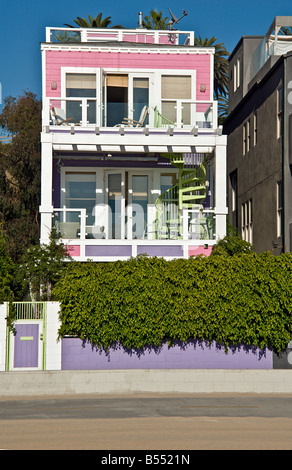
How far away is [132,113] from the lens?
2550 cm

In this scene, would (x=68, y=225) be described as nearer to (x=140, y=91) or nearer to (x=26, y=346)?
(x=26, y=346)

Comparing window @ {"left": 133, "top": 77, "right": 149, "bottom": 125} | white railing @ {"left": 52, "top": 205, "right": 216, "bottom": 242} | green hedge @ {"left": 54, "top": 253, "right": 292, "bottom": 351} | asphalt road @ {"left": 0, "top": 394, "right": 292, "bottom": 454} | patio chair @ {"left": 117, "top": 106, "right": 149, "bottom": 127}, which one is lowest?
asphalt road @ {"left": 0, "top": 394, "right": 292, "bottom": 454}

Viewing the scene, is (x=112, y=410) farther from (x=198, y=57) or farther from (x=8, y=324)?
(x=198, y=57)

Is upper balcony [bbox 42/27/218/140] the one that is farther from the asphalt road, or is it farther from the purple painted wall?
the asphalt road

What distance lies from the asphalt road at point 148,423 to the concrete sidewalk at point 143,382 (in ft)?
1.81

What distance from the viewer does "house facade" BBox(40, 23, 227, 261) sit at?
23.7 m

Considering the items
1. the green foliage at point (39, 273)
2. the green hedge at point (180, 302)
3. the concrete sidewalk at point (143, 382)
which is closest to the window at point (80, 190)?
the green foliage at point (39, 273)

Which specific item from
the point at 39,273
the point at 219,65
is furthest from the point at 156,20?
the point at 39,273

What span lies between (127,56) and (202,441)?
1762cm

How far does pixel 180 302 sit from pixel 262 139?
10909 mm

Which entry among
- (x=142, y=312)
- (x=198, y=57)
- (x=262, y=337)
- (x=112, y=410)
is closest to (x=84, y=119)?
(x=198, y=57)

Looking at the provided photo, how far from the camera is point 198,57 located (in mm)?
26312

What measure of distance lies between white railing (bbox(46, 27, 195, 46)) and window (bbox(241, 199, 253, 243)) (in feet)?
25.0

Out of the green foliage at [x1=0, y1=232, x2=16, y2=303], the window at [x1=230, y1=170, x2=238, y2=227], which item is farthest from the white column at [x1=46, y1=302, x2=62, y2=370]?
the window at [x1=230, y1=170, x2=238, y2=227]
